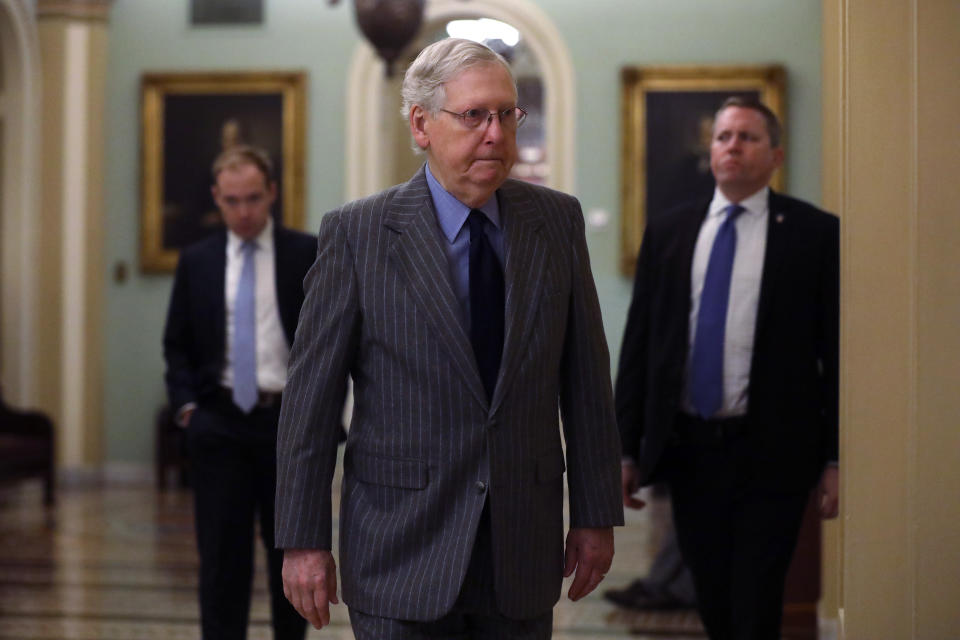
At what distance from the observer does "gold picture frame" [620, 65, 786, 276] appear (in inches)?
469

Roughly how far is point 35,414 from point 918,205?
927 centimetres

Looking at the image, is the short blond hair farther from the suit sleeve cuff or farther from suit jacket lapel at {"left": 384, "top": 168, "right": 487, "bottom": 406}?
suit jacket lapel at {"left": 384, "top": 168, "right": 487, "bottom": 406}

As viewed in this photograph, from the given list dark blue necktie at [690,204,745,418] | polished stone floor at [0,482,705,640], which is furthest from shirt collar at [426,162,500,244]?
polished stone floor at [0,482,705,640]

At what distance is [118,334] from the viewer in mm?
12586

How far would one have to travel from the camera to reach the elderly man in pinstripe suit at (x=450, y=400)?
265 centimetres

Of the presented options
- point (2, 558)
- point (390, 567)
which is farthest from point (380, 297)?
point (2, 558)

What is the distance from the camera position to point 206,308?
468cm

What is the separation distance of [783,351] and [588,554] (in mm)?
1363

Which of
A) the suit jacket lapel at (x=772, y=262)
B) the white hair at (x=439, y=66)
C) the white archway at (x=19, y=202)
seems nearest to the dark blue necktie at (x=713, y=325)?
the suit jacket lapel at (x=772, y=262)

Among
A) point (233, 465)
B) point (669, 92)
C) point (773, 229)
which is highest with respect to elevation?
point (669, 92)

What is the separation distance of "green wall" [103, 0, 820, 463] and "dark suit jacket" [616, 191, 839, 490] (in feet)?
24.7

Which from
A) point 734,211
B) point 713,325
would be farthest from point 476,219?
point 734,211

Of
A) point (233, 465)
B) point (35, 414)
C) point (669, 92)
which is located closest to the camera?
point (233, 465)

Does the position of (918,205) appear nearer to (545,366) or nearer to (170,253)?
(545,366)
